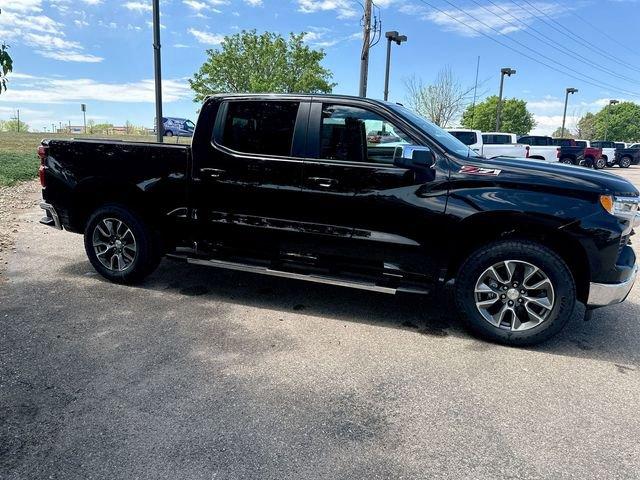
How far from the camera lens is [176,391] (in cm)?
313

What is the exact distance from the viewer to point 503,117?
225ft

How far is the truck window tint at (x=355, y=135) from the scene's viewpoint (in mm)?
4254

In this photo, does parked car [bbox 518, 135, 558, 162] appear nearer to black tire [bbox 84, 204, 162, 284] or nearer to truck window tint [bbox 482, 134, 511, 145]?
truck window tint [bbox 482, 134, 511, 145]

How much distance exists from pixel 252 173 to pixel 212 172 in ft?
1.39

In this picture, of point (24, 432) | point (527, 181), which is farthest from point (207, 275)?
point (527, 181)

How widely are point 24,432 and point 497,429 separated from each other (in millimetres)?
2696

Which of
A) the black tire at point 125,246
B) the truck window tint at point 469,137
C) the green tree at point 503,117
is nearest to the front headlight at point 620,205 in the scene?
the black tire at point 125,246

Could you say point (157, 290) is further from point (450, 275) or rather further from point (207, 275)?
point (450, 275)

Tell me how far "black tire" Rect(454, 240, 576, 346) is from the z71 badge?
57cm

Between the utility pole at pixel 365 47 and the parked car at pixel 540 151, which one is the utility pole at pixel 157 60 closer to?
the utility pole at pixel 365 47

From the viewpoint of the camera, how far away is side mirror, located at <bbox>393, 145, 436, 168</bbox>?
3.89 metres

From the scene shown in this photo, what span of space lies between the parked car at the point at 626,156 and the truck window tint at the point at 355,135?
36402 millimetres

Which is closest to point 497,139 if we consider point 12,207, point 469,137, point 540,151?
point 540,151

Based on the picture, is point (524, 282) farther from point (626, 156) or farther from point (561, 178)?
point (626, 156)
